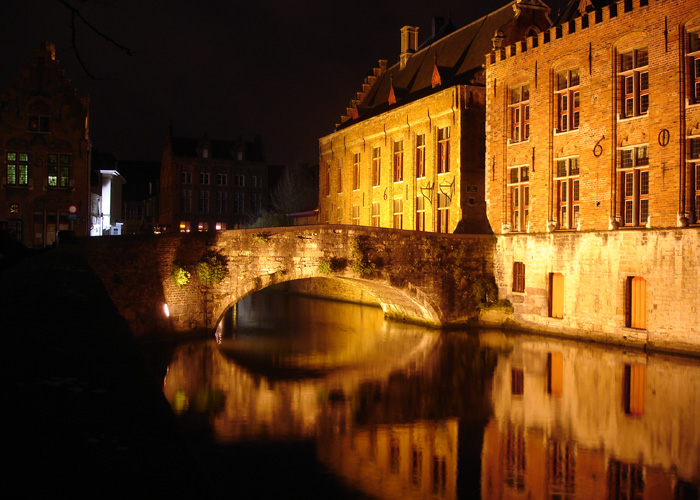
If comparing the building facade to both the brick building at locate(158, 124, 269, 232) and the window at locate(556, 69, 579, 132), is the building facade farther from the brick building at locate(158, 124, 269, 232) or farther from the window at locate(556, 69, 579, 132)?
the brick building at locate(158, 124, 269, 232)

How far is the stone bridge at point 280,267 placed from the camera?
54.6 ft

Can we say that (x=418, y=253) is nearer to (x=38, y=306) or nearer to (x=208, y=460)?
(x=208, y=460)

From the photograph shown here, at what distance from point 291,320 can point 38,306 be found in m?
20.7

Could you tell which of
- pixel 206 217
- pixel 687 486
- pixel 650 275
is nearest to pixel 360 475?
pixel 687 486

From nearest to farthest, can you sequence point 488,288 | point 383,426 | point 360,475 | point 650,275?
point 360,475 < point 383,426 < point 650,275 < point 488,288

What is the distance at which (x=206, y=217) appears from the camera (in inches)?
2083

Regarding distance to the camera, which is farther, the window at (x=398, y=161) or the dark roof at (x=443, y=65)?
the window at (x=398, y=161)

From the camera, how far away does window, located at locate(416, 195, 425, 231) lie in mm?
25016

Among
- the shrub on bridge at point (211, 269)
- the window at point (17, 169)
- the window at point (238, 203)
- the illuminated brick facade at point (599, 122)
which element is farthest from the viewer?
the window at point (238, 203)

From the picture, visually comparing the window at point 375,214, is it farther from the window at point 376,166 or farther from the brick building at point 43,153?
the brick building at point 43,153

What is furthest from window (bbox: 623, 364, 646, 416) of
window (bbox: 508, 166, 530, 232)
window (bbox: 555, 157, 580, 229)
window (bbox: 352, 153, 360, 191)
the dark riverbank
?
window (bbox: 352, 153, 360, 191)

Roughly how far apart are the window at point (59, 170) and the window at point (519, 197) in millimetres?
17139

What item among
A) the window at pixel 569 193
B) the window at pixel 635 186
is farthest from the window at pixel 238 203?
the window at pixel 635 186

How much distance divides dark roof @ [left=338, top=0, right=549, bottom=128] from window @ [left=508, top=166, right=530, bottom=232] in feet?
13.8
